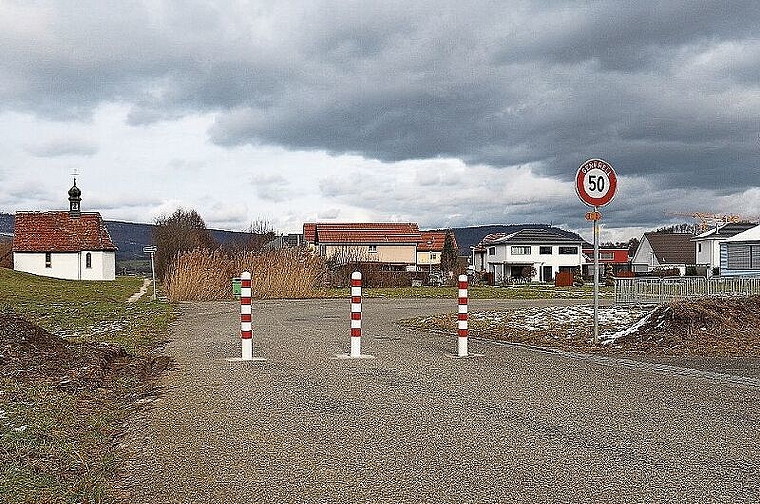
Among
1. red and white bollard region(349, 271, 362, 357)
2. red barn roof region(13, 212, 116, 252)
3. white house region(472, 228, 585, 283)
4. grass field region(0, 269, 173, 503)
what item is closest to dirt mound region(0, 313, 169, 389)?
grass field region(0, 269, 173, 503)

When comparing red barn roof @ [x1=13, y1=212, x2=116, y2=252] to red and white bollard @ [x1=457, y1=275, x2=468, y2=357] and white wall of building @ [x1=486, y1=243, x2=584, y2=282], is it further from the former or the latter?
red and white bollard @ [x1=457, y1=275, x2=468, y2=357]

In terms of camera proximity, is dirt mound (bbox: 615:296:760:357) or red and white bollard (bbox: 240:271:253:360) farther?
dirt mound (bbox: 615:296:760:357)

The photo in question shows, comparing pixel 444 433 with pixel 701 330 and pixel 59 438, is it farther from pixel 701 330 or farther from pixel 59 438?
pixel 701 330

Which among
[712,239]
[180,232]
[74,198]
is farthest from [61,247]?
[712,239]

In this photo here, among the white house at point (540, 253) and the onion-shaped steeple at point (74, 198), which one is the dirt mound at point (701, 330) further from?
the white house at point (540, 253)

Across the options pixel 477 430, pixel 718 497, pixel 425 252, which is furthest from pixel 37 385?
pixel 425 252

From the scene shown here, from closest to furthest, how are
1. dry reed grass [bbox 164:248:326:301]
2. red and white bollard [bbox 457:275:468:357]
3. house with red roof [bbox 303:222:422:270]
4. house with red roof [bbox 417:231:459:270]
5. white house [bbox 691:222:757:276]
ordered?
red and white bollard [bbox 457:275:468:357]
dry reed grass [bbox 164:248:326:301]
white house [bbox 691:222:757:276]
house with red roof [bbox 303:222:422:270]
house with red roof [bbox 417:231:459:270]

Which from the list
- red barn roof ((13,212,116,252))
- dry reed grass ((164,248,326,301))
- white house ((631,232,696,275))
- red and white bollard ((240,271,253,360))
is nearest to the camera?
red and white bollard ((240,271,253,360))

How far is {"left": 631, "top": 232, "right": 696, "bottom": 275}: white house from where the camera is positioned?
105 metres

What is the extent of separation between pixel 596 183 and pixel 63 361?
25.2ft

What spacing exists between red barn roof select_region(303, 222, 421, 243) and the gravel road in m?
81.8

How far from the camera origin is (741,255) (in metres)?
40.7

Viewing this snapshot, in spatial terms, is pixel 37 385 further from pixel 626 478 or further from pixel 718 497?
pixel 718 497

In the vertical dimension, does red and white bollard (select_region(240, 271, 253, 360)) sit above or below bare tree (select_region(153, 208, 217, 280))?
below
